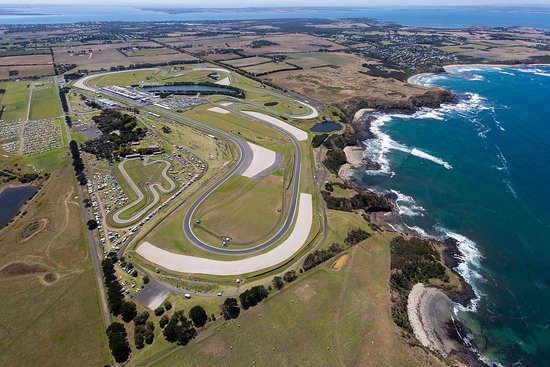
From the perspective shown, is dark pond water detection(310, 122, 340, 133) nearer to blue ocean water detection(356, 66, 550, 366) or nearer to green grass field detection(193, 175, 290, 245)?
blue ocean water detection(356, 66, 550, 366)

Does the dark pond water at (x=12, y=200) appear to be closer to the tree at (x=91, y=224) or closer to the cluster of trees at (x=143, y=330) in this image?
the tree at (x=91, y=224)

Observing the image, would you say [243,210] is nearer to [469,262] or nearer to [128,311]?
[128,311]

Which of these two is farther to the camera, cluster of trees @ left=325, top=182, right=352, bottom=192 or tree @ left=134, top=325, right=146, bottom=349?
cluster of trees @ left=325, top=182, right=352, bottom=192

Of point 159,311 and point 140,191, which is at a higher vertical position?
point 140,191

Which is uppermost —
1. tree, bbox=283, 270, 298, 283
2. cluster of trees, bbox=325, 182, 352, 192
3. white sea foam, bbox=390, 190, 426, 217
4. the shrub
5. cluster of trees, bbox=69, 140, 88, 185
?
cluster of trees, bbox=69, 140, 88, 185

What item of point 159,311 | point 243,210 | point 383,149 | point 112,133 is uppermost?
point 112,133

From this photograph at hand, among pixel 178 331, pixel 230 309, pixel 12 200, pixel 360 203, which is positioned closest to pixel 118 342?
pixel 178 331

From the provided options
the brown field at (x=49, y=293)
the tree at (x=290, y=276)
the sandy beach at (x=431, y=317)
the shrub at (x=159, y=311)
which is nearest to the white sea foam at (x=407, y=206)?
the sandy beach at (x=431, y=317)

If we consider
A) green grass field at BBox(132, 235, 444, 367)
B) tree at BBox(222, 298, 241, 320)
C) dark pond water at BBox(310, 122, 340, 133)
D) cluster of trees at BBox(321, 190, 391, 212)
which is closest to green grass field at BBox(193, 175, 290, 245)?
cluster of trees at BBox(321, 190, 391, 212)
